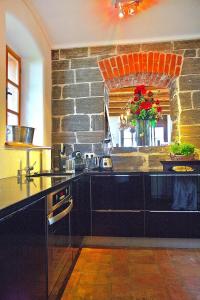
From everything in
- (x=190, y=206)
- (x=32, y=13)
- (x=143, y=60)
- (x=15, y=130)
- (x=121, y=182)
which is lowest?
(x=190, y=206)

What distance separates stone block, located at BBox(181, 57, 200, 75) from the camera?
9.80 ft

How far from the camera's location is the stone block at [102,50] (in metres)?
3.12

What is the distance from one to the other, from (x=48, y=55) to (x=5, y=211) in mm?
2703

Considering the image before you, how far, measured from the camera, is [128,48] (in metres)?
3.09

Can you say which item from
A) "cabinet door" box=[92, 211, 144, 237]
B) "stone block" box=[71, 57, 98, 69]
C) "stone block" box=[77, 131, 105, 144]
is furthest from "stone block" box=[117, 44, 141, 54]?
"cabinet door" box=[92, 211, 144, 237]

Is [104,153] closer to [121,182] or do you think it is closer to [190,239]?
[121,182]

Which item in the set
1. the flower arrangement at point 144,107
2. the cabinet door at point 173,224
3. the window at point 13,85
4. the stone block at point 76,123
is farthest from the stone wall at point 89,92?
the cabinet door at point 173,224

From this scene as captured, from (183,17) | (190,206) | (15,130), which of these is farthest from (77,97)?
(190,206)

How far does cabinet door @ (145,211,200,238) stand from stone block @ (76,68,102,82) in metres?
1.73

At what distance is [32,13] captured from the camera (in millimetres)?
2613

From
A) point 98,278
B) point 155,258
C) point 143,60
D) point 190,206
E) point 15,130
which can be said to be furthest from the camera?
point 143,60

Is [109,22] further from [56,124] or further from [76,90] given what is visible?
[56,124]

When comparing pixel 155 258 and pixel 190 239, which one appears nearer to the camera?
pixel 155 258

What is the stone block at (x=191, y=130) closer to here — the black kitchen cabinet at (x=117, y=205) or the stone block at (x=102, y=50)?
the black kitchen cabinet at (x=117, y=205)
